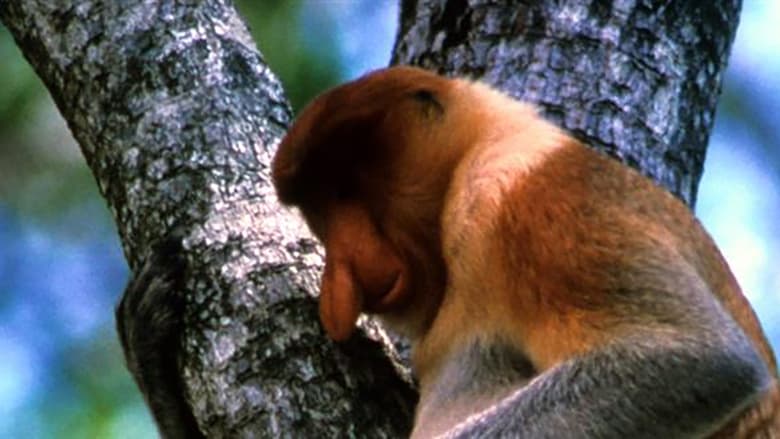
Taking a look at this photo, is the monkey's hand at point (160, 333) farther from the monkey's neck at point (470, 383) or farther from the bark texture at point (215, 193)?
the monkey's neck at point (470, 383)

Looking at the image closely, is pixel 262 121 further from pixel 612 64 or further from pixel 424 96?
pixel 612 64

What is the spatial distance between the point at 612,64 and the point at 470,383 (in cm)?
97

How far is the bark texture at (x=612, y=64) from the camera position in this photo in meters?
4.00

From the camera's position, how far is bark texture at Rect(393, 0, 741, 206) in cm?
400

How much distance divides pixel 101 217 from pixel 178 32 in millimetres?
3204

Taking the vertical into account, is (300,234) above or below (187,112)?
below

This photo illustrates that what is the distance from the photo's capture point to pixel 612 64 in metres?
4.05

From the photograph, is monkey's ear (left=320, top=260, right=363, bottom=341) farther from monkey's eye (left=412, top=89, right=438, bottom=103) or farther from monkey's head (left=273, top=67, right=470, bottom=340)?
monkey's eye (left=412, top=89, right=438, bottom=103)

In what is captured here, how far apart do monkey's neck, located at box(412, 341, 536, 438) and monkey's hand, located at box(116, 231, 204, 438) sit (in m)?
0.52

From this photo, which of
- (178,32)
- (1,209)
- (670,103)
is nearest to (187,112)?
(178,32)

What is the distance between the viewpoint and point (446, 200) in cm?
349

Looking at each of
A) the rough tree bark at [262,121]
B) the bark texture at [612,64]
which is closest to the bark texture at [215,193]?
the rough tree bark at [262,121]

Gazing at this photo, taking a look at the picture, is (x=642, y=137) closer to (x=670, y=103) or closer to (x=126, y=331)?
(x=670, y=103)

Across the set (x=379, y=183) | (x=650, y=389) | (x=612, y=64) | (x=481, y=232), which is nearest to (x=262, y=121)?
(x=379, y=183)
